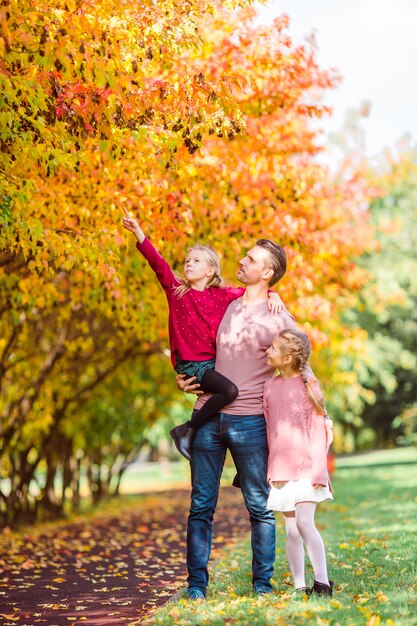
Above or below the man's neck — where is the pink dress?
below

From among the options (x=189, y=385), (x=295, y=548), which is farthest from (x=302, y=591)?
(x=189, y=385)

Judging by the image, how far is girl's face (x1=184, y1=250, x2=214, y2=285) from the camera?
611cm

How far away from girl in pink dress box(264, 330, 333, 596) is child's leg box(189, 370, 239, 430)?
0.78 feet

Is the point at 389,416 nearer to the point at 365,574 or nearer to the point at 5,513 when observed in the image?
the point at 5,513

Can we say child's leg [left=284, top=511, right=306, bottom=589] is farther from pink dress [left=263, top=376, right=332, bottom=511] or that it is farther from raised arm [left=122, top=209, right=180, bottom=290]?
raised arm [left=122, top=209, right=180, bottom=290]

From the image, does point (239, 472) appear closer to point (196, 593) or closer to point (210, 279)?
point (196, 593)

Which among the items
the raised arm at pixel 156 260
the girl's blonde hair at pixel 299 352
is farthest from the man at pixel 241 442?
the raised arm at pixel 156 260

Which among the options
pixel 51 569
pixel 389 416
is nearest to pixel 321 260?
pixel 51 569

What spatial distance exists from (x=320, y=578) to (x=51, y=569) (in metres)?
4.39

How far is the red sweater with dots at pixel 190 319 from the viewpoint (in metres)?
6.09

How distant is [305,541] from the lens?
5812 millimetres

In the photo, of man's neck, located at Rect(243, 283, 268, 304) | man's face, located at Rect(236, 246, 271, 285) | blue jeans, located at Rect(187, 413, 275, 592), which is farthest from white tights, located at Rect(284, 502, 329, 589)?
man's face, located at Rect(236, 246, 271, 285)

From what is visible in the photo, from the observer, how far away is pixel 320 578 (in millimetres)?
5871

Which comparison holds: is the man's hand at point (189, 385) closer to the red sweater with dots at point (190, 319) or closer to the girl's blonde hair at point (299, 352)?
the red sweater with dots at point (190, 319)
